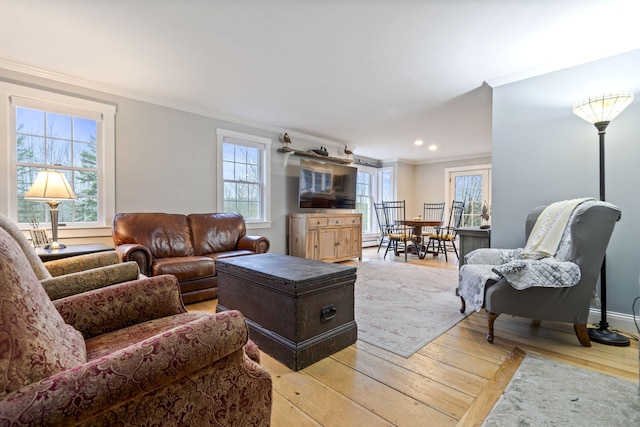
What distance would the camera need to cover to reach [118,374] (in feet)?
2.16

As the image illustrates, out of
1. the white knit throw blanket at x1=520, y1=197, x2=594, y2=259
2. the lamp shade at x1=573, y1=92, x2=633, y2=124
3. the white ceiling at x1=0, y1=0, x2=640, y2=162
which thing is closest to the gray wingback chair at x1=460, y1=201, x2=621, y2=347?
the white knit throw blanket at x1=520, y1=197, x2=594, y2=259

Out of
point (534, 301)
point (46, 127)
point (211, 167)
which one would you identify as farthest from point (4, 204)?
point (534, 301)

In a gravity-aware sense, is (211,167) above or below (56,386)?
above

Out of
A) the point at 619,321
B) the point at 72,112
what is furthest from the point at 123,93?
the point at 619,321

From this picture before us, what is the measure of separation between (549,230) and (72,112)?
183 inches

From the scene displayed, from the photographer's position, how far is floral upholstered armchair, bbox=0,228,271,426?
1.93ft

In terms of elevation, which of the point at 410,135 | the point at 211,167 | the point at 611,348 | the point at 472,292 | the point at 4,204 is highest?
the point at 410,135

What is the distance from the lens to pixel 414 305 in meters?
2.89

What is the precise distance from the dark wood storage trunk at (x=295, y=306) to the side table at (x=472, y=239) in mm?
1823

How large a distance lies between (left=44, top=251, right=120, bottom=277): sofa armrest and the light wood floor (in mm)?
1183

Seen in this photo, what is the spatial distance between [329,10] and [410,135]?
142 inches

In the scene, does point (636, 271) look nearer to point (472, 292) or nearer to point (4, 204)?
point (472, 292)

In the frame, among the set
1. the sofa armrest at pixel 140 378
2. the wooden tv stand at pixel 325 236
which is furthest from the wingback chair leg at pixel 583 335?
the wooden tv stand at pixel 325 236

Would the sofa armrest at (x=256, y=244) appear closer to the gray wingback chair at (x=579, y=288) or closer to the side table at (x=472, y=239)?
the side table at (x=472, y=239)
